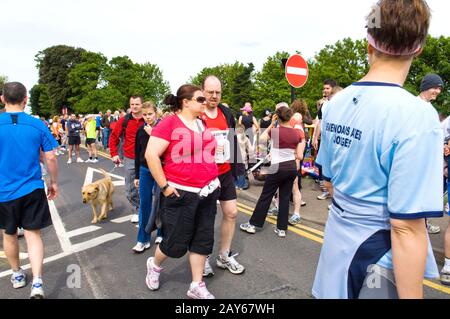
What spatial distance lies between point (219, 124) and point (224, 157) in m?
0.37

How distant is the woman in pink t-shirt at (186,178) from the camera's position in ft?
10.8

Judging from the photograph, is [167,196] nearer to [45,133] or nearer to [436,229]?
[45,133]

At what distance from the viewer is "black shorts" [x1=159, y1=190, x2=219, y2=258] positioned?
130 inches

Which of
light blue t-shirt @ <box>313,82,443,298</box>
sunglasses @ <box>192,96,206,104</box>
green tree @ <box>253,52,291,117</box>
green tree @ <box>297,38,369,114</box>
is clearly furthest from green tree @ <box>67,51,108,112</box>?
light blue t-shirt @ <box>313,82,443,298</box>

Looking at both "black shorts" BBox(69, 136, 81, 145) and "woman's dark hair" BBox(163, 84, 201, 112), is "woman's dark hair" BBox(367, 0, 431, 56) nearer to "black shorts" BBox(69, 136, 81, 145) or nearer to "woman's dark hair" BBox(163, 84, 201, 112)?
"woman's dark hair" BBox(163, 84, 201, 112)

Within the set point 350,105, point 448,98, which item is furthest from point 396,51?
point 448,98

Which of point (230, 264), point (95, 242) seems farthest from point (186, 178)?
point (95, 242)

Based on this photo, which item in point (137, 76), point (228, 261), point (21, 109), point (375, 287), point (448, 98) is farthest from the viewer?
point (137, 76)

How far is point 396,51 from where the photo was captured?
1374mm

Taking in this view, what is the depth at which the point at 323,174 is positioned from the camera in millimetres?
1799

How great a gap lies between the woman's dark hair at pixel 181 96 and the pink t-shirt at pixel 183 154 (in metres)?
0.17

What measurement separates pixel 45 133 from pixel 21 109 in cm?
32

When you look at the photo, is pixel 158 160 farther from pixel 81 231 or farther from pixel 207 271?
pixel 81 231

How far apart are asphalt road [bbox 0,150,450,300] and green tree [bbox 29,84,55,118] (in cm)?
8983
